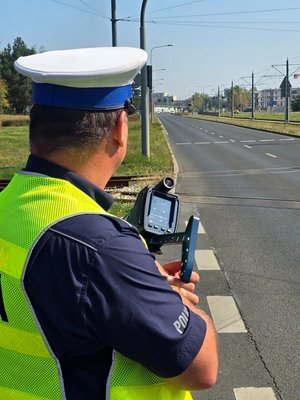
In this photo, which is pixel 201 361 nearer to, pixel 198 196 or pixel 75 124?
pixel 75 124

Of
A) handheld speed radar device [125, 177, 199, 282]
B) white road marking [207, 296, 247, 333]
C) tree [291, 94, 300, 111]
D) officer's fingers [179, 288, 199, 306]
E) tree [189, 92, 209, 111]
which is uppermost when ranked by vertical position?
tree [189, 92, 209, 111]

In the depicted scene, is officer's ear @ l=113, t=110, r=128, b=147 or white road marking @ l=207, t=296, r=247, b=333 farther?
white road marking @ l=207, t=296, r=247, b=333

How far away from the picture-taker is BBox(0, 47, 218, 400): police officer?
3.76 feet

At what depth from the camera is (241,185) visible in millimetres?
12766

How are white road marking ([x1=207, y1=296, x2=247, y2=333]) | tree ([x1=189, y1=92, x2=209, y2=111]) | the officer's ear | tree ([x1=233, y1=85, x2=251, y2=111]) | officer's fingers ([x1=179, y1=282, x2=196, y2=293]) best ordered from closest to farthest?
the officer's ear → officer's fingers ([x1=179, y1=282, x2=196, y2=293]) → white road marking ([x1=207, y1=296, x2=247, y2=333]) → tree ([x1=233, y1=85, x2=251, y2=111]) → tree ([x1=189, y1=92, x2=209, y2=111])

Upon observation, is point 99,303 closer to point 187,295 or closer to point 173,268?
point 187,295

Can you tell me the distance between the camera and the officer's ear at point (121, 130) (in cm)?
138

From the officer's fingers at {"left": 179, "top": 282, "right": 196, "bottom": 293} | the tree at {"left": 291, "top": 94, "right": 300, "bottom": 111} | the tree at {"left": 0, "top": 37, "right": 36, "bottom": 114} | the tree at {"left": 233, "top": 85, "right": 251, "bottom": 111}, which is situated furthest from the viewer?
the tree at {"left": 233, "top": 85, "right": 251, "bottom": 111}

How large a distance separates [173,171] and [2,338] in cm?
1467

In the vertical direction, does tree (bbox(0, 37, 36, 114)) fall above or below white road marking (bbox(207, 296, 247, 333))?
above

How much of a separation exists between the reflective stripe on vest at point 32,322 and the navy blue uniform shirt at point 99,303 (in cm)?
2

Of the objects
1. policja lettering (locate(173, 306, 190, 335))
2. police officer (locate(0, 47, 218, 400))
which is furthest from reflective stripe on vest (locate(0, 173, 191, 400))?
policja lettering (locate(173, 306, 190, 335))

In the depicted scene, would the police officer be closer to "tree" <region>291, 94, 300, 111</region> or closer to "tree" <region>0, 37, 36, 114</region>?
"tree" <region>0, 37, 36, 114</region>

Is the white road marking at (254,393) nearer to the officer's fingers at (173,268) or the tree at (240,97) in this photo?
the officer's fingers at (173,268)
